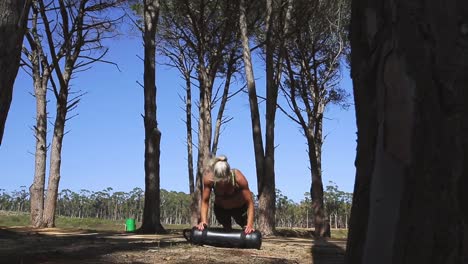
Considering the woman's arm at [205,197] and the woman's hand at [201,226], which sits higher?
the woman's arm at [205,197]

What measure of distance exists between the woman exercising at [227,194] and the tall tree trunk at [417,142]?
313 centimetres

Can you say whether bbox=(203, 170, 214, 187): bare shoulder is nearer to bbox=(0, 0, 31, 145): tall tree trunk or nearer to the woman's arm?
the woman's arm

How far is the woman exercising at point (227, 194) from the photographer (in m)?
4.72

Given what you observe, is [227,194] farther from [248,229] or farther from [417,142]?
[417,142]

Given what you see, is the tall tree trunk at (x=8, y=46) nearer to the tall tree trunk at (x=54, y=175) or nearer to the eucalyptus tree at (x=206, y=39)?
the tall tree trunk at (x=54, y=175)

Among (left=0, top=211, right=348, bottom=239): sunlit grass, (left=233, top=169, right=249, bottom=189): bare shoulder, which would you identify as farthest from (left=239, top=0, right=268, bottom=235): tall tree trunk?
(left=233, top=169, right=249, bottom=189): bare shoulder

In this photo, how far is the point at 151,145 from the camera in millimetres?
9672

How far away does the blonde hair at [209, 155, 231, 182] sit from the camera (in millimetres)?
4648

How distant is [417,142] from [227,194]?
3.68 meters

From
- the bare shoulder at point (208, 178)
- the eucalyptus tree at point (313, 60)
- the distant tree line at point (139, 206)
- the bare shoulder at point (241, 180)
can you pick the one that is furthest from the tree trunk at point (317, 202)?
the distant tree line at point (139, 206)

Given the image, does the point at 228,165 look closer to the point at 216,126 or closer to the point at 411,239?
the point at 411,239

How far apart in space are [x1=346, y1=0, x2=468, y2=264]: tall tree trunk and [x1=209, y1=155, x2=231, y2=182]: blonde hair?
10.1ft

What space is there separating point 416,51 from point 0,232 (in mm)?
6562

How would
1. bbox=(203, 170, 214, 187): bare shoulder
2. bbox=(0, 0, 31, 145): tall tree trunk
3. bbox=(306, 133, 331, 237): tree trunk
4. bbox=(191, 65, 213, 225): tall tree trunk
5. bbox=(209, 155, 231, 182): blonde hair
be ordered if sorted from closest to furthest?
1. bbox=(0, 0, 31, 145): tall tree trunk
2. bbox=(209, 155, 231, 182): blonde hair
3. bbox=(203, 170, 214, 187): bare shoulder
4. bbox=(306, 133, 331, 237): tree trunk
5. bbox=(191, 65, 213, 225): tall tree trunk
